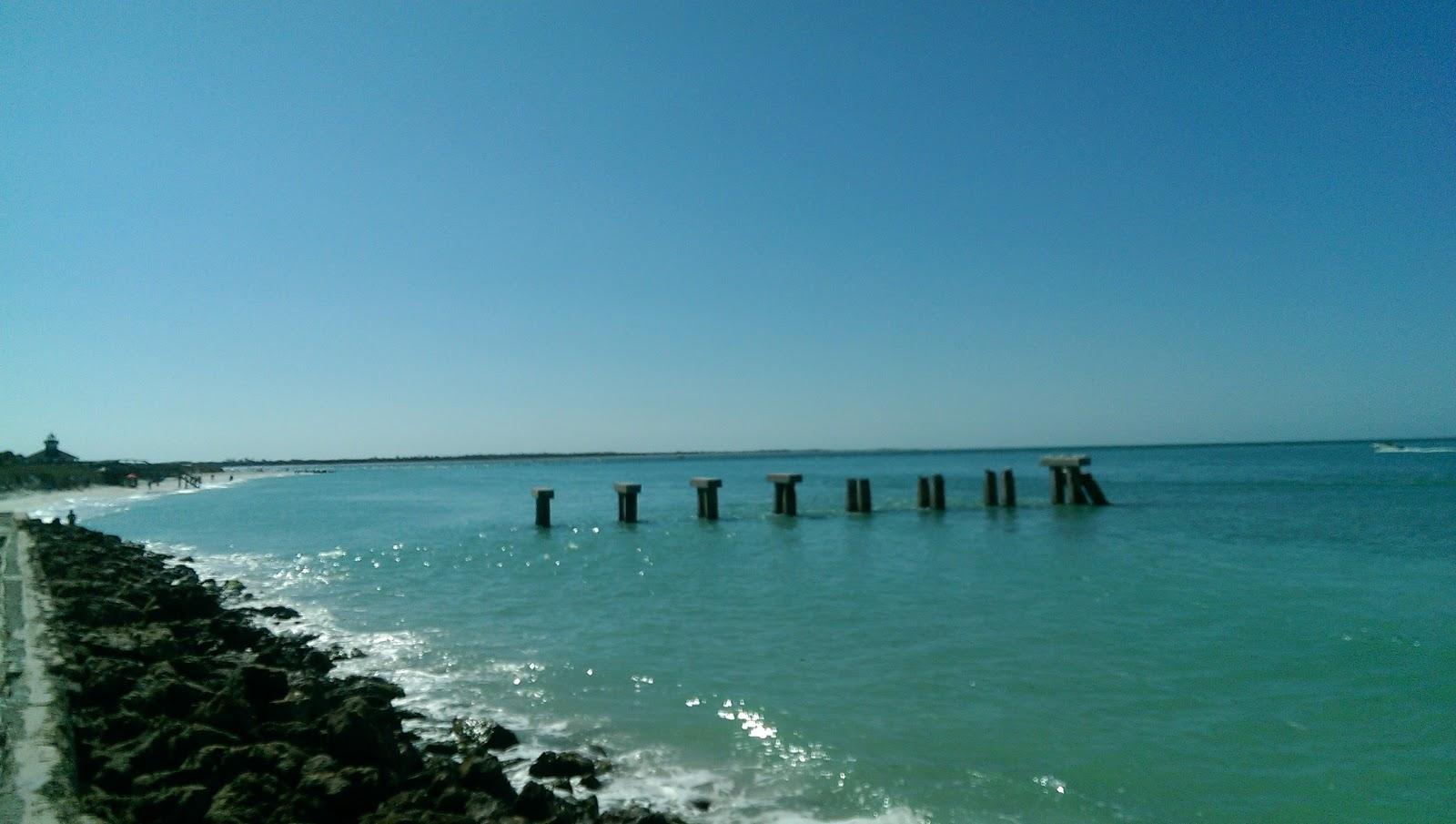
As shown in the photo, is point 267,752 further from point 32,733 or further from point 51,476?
point 51,476

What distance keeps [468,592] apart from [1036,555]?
1191cm

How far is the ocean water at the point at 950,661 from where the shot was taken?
6.65 meters

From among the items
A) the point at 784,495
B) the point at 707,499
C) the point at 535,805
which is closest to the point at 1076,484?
A: the point at 784,495

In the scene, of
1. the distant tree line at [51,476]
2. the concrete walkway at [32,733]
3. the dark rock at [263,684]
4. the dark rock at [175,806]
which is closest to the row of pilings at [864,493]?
the dark rock at [263,684]

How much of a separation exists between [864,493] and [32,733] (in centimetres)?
2843

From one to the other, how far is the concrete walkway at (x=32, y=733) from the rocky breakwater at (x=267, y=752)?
154 millimetres

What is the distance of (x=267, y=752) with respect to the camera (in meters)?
5.95

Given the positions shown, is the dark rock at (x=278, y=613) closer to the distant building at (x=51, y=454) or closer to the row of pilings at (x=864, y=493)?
the row of pilings at (x=864, y=493)

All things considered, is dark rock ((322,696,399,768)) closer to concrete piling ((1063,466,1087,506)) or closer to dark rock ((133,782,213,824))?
dark rock ((133,782,213,824))

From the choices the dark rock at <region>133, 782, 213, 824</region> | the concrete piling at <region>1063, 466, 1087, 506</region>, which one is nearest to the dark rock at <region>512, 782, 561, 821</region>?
the dark rock at <region>133, 782, 213, 824</region>

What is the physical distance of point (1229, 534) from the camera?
23312 millimetres

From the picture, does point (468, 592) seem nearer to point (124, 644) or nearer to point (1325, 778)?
point (124, 644)

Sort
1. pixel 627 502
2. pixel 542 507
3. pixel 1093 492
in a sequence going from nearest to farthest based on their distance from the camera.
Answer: pixel 542 507 → pixel 627 502 → pixel 1093 492

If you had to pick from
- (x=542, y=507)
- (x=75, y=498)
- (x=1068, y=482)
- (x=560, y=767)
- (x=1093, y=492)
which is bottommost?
(x=560, y=767)
